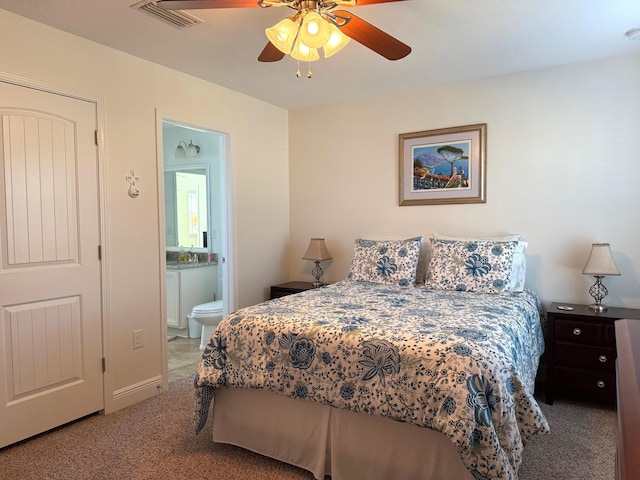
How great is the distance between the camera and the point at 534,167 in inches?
133

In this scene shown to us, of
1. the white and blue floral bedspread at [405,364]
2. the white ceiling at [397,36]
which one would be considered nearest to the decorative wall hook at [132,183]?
the white ceiling at [397,36]

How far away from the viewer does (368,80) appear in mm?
3568

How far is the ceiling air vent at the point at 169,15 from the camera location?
7.57 ft

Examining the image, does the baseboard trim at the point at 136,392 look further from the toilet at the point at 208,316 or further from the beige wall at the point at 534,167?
the beige wall at the point at 534,167

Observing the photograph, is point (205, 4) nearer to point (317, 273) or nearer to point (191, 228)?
point (317, 273)

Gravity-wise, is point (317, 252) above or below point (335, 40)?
below

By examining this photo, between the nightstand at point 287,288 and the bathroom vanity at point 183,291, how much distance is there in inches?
43.8

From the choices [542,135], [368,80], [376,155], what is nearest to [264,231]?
[376,155]

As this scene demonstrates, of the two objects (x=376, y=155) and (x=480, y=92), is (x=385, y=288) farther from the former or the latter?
(x=480, y=92)

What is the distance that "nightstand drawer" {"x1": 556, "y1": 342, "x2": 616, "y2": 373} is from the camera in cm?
282

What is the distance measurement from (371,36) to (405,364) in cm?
152

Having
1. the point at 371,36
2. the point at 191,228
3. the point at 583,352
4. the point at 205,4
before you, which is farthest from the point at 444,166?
the point at 191,228

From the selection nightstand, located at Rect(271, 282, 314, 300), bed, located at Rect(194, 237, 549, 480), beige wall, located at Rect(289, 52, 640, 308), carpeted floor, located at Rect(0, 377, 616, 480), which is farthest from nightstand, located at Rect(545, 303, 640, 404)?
nightstand, located at Rect(271, 282, 314, 300)

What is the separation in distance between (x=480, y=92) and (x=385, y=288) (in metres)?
1.78
